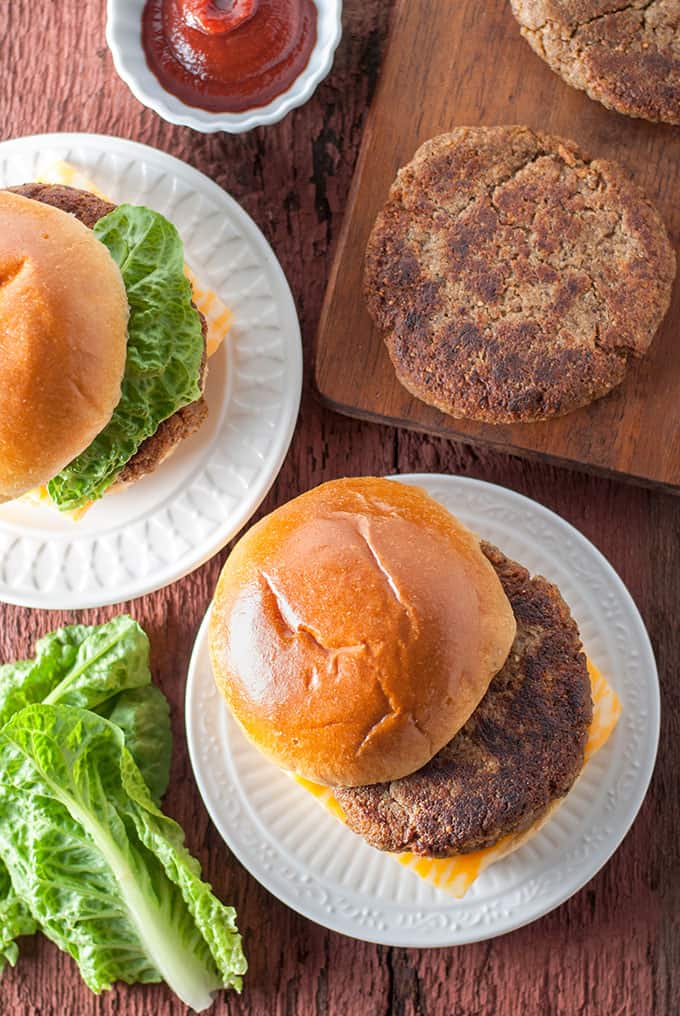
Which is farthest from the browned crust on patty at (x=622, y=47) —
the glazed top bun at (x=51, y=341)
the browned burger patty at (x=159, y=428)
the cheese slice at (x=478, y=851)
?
→ the cheese slice at (x=478, y=851)

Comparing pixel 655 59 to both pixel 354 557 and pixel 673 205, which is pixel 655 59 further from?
pixel 354 557

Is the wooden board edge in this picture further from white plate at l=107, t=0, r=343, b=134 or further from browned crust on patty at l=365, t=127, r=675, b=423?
white plate at l=107, t=0, r=343, b=134

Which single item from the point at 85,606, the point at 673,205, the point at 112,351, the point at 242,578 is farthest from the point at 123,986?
the point at 673,205

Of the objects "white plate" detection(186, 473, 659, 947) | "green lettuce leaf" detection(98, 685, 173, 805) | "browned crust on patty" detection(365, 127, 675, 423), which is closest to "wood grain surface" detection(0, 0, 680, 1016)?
"green lettuce leaf" detection(98, 685, 173, 805)

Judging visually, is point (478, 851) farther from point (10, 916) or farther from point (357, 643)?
point (10, 916)

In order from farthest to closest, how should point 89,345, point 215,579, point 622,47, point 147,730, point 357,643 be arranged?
point 215,579, point 147,730, point 622,47, point 89,345, point 357,643

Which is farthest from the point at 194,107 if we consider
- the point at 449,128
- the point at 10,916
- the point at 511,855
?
the point at 10,916
